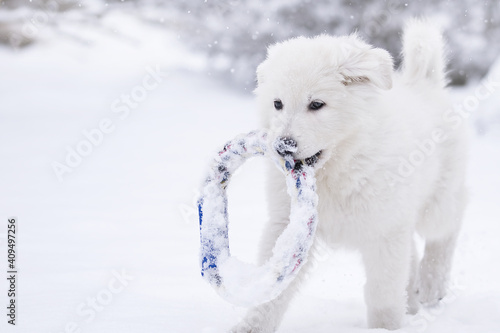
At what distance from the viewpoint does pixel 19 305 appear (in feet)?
9.75

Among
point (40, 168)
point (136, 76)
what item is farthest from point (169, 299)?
point (136, 76)

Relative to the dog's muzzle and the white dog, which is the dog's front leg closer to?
the white dog

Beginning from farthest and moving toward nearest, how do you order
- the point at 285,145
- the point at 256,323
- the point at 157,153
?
1. the point at 157,153
2. the point at 256,323
3. the point at 285,145

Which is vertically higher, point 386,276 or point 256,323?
point 386,276

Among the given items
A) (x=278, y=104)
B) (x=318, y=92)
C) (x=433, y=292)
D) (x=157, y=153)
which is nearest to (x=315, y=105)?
(x=318, y=92)

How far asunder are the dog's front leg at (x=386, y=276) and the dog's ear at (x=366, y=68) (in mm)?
812

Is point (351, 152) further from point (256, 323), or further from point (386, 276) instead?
point (256, 323)

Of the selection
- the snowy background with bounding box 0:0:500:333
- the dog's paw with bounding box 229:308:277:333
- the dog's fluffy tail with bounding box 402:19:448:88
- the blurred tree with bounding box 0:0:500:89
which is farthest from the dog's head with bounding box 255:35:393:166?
the blurred tree with bounding box 0:0:500:89

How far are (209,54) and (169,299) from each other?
36.2 feet

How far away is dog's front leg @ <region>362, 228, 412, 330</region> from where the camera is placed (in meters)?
3.01

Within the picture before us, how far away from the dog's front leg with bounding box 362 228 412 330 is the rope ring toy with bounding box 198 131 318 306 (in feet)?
1.86

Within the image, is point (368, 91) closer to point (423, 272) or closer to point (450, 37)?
point (423, 272)

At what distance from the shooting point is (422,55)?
4.14 meters

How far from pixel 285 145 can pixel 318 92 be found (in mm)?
381
